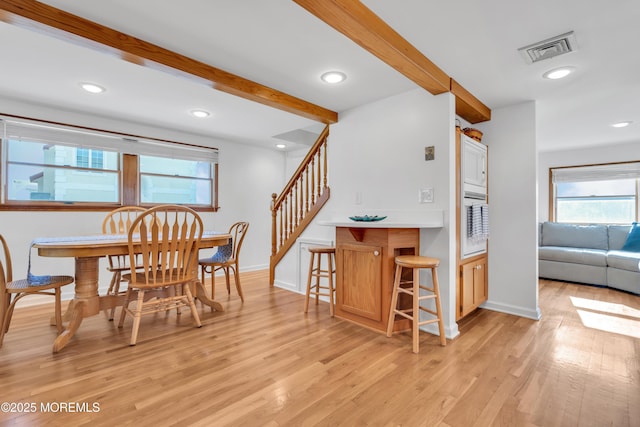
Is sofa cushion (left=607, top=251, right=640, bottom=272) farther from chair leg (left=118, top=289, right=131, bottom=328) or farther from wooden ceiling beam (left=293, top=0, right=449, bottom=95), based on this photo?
chair leg (left=118, top=289, right=131, bottom=328)

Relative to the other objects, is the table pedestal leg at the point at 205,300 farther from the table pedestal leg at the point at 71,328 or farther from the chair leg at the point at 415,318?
the chair leg at the point at 415,318

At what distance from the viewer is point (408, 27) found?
1883 mm

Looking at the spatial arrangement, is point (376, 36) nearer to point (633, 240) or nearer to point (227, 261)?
point (227, 261)

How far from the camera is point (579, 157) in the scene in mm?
5277

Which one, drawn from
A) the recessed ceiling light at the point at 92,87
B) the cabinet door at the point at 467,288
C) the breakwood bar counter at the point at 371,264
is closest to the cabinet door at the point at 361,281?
the breakwood bar counter at the point at 371,264

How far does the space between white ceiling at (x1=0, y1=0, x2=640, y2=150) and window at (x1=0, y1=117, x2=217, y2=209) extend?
34 cm

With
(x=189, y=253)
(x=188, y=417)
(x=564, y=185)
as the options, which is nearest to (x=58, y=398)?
(x=188, y=417)

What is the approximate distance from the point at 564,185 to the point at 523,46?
4.61 metres

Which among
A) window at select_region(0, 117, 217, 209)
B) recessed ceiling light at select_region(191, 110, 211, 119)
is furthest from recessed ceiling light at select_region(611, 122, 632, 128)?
window at select_region(0, 117, 217, 209)

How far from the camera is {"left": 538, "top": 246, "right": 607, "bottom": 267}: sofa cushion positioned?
4289 mm

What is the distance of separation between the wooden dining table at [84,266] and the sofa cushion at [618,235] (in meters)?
5.76

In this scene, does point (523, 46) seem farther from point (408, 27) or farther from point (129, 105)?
point (129, 105)

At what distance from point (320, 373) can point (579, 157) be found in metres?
5.98

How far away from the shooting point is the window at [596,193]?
16.0 ft
